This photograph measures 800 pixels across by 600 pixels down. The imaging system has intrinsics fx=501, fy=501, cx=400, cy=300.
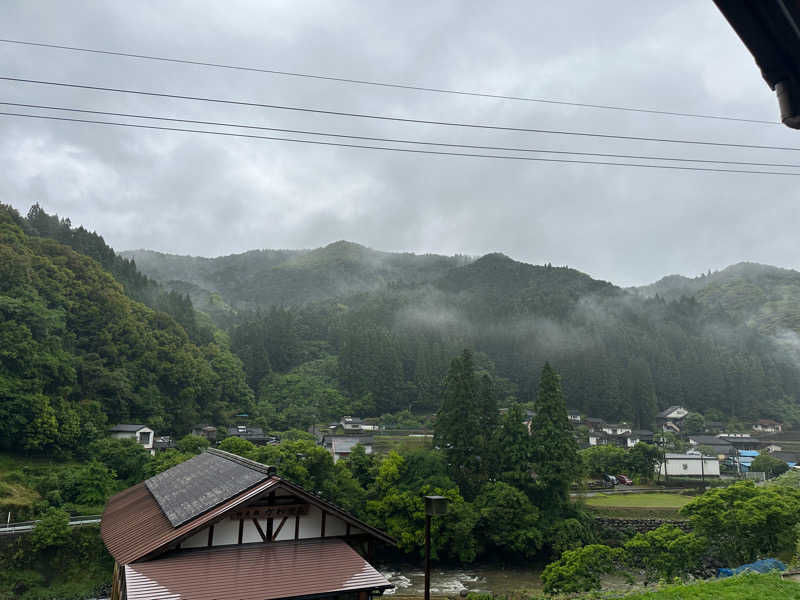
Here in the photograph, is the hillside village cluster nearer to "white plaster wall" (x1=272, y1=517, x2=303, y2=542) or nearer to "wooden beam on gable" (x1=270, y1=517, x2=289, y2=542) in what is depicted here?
"white plaster wall" (x1=272, y1=517, x2=303, y2=542)

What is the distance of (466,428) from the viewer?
1127 inches

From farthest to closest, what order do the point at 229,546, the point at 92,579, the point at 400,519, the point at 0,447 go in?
the point at 0,447
the point at 400,519
the point at 92,579
the point at 229,546

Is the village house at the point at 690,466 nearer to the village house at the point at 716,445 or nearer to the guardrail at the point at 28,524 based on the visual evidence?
the village house at the point at 716,445

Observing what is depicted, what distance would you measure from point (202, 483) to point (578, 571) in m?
11.5

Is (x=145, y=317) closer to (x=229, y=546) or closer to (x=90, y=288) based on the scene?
(x=90, y=288)

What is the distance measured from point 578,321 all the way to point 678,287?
95.2 meters

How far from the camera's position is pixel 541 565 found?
2470 cm

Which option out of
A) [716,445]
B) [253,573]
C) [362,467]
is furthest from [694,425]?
[253,573]

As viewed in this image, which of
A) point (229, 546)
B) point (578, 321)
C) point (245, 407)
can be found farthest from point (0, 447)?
point (578, 321)

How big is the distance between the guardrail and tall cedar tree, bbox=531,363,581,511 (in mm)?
21754

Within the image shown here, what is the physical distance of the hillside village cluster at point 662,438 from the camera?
38.3 meters

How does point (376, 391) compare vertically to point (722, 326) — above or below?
below

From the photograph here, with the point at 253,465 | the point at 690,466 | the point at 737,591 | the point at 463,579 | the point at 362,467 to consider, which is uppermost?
the point at 253,465

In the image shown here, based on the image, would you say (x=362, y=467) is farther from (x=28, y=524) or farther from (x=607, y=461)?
(x=607, y=461)
